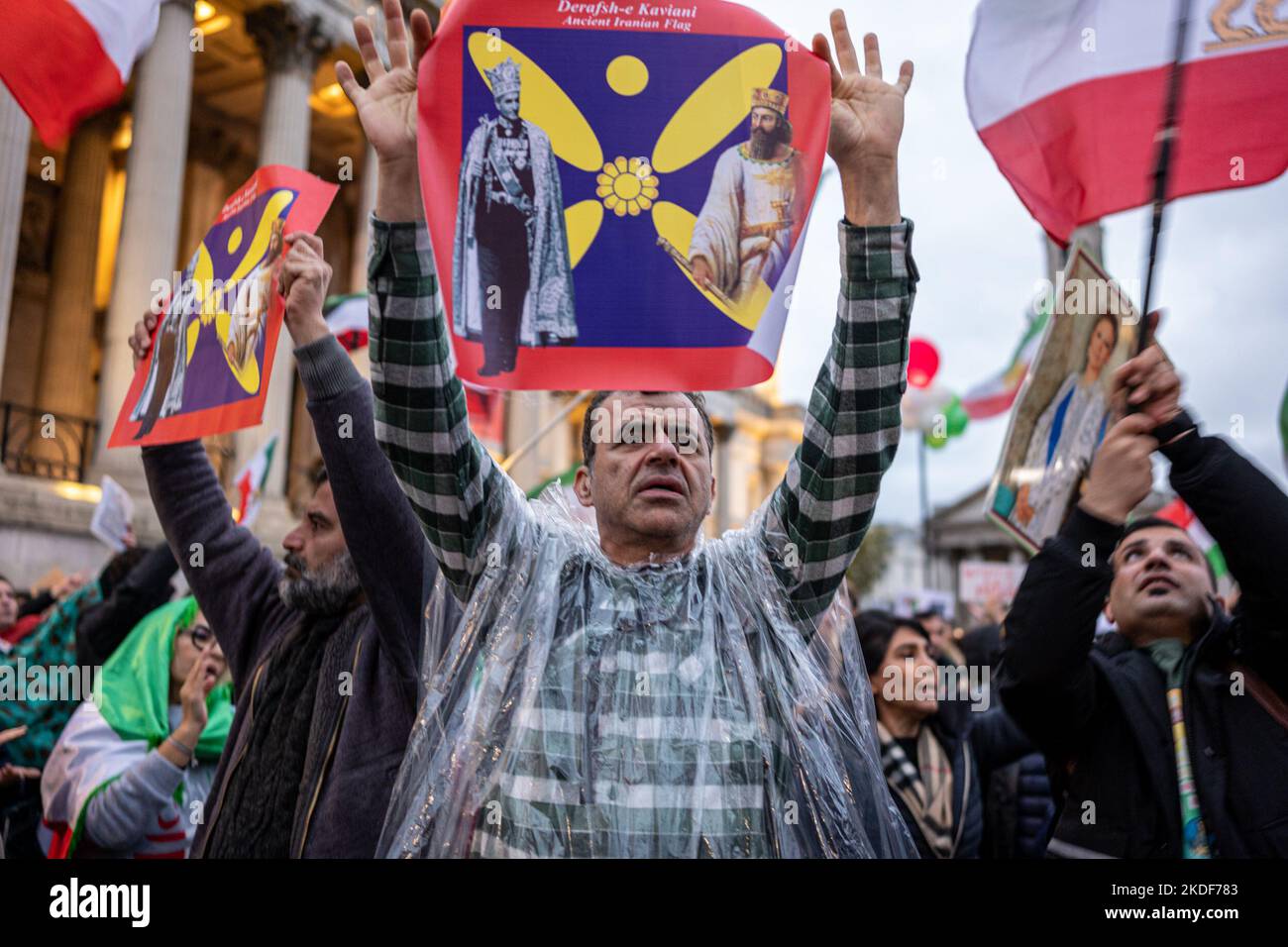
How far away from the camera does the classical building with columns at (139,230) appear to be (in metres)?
12.2

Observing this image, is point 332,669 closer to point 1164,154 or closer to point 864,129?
point 864,129

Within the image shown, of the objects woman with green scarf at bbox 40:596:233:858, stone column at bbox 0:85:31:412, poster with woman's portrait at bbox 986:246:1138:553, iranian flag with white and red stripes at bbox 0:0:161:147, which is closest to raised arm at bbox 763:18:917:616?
poster with woman's portrait at bbox 986:246:1138:553

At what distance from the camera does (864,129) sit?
2021mm

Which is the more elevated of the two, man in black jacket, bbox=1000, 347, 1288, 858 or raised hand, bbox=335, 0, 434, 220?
raised hand, bbox=335, 0, 434, 220

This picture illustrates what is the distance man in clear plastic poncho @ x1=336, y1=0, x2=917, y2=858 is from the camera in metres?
1.87

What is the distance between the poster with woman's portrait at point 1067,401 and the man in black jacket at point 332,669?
2278 millimetres

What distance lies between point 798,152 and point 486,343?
74 centimetres

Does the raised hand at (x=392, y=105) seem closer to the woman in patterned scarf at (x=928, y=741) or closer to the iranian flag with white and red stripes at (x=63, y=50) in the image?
the iranian flag with white and red stripes at (x=63, y=50)

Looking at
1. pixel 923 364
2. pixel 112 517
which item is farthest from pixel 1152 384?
pixel 923 364

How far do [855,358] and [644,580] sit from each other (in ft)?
1.95

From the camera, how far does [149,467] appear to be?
3123 mm

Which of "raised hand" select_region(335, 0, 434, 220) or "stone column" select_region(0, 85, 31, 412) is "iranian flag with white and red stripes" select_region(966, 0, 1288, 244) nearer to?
"raised hand" select_region(335, 0, 434, 220)
